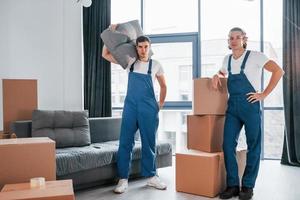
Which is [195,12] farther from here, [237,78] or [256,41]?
[237,78]

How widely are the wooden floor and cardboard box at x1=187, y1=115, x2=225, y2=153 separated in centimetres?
49

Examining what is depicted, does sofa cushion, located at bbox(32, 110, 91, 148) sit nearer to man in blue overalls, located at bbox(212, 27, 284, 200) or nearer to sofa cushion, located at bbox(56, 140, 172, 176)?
sofa cushion, located at bbox(56, 140, 172, 176)

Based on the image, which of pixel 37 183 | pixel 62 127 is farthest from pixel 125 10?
pixel 37 183

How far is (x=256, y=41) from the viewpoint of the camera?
16.6ft

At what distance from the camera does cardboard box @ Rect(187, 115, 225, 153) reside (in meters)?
3.21

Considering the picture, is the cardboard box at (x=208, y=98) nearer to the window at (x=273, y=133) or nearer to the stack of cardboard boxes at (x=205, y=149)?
the stack of cardboard boxes at (x=205, y=149)

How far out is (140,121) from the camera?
10.9ft

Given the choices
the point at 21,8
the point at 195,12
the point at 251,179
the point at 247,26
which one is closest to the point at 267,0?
the point at 247,26

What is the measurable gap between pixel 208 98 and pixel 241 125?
40 cm

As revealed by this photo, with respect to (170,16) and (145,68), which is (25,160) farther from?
(170,16)

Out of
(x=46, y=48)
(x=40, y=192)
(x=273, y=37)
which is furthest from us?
(x=273, y=37)

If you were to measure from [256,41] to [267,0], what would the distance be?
63cm

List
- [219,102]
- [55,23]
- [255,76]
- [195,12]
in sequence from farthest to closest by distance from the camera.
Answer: [195,12]
[55,23]
[219,102]
[255,76]

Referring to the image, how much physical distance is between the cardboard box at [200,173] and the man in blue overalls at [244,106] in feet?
0.32
